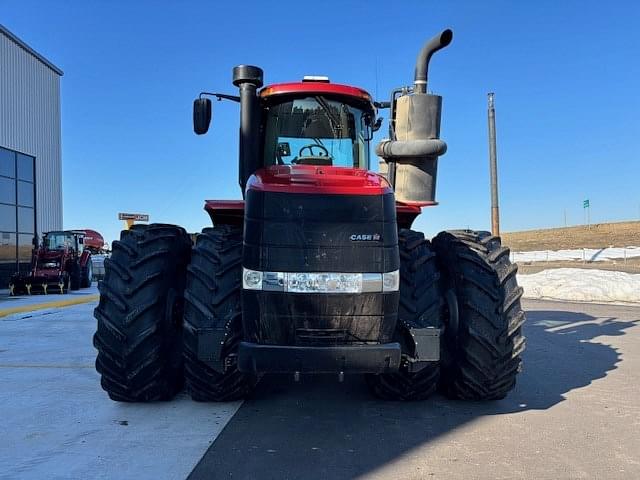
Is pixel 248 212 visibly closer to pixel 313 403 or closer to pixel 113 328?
pixel 113 328

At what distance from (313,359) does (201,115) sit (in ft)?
8.29

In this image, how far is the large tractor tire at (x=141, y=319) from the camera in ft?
14.1

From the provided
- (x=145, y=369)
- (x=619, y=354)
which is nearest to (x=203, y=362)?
(x=145, y=369)

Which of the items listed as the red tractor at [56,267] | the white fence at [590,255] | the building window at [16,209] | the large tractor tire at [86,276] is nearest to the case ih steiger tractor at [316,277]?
the red tractor at [56,267]

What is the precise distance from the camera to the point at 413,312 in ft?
13.3

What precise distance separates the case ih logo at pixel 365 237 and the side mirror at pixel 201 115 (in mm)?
2013

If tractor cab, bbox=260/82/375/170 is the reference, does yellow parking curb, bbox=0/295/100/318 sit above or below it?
below

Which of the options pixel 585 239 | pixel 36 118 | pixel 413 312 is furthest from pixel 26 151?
pixel 585 239

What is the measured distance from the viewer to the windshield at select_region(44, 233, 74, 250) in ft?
66.6

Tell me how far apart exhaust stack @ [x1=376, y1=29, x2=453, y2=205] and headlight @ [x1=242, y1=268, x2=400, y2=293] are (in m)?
1.32

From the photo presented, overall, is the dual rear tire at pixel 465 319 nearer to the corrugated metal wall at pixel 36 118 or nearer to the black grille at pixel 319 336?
the black grille at pixel 319 336

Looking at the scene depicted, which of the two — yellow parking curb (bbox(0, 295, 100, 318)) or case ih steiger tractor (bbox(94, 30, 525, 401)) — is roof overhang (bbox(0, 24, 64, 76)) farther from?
case ih steiger tractor (bbox(94, 30, 525, 401))

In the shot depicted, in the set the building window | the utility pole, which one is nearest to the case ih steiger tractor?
the utility pole

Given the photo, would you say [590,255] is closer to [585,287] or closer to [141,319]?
[585,287]
